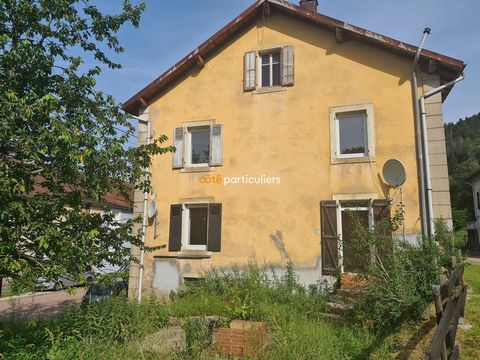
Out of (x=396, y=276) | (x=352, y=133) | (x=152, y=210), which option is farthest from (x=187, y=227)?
(x=396, y=276)

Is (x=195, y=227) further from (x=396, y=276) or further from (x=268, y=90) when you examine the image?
(x=396, y=276)

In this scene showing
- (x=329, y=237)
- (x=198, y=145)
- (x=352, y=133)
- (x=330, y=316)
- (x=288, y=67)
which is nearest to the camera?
(x=330, y=316)

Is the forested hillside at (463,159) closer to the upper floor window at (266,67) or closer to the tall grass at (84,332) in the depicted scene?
the upper floor window at (266,67)

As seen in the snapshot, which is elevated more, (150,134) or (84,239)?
(150,134)

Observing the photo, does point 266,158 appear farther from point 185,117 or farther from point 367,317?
point 367,317

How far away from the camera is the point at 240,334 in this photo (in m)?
5.96

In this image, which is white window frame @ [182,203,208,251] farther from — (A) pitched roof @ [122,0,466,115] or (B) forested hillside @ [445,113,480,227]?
(B) forested hillside @ [445,113,480,227]

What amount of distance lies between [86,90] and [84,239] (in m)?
2.30

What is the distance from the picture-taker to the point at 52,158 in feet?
16.9

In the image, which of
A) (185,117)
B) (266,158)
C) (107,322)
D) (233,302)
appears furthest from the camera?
(185,117)

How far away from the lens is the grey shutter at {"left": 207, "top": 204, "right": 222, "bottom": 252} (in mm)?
10930

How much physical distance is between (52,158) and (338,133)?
296 inches

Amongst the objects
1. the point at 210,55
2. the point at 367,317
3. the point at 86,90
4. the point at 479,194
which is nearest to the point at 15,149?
the point at 86,90

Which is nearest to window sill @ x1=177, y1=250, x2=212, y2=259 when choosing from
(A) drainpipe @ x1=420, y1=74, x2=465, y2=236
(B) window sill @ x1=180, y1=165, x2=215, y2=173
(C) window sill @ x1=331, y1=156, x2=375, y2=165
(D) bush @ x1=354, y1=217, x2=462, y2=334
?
(B) window sill @ x1=180, y1=165, x2=215, y2=173
